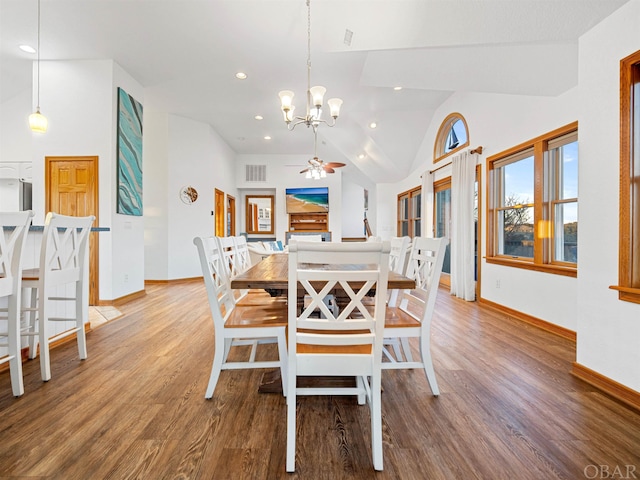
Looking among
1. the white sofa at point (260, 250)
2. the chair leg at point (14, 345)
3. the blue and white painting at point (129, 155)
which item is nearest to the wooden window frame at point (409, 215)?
the white sofa at point (260, 250)

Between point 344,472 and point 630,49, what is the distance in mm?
2714

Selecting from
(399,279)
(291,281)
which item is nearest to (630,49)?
(399,279)

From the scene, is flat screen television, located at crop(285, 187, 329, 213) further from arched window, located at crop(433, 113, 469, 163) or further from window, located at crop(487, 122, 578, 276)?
window, located at crop(487, 122, 578, 276)

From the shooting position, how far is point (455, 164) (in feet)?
15.4

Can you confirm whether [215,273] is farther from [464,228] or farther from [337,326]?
[464,228]

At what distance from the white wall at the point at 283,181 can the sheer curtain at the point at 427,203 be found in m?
3.40

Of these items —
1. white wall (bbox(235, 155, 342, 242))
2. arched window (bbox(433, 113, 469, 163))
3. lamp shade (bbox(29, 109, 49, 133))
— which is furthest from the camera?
white wall (bbox(235, 155, 342, 242))

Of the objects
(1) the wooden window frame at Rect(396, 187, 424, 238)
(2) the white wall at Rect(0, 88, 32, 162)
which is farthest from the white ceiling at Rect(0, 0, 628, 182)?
(1) the wooden window frame at Rect(396, 187, 424, 238)

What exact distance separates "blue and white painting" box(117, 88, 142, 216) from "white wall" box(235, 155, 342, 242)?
4.31 metres

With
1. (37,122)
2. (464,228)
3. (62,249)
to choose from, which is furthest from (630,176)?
(37,122)

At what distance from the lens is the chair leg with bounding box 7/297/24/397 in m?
1.74

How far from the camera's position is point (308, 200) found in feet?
28.9

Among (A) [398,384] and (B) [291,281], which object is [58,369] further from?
(A) [398,384]

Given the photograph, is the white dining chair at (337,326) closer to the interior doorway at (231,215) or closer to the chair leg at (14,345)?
the chair leg at (14,345)
